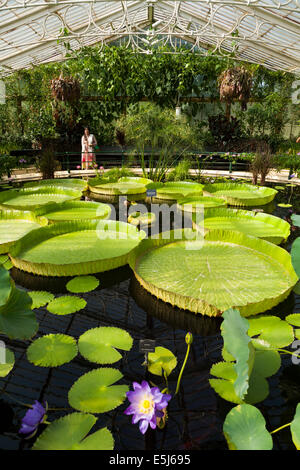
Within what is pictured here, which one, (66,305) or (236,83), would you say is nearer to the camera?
(66,305)

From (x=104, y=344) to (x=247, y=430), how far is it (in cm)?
93

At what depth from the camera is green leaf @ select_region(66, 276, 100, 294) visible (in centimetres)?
248

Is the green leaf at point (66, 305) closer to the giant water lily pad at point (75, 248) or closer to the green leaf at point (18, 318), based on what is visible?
the giant water lily pad at point (75, 248)

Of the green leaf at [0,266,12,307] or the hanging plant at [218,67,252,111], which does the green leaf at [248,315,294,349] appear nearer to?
the green leaf at [0,266,12,307]

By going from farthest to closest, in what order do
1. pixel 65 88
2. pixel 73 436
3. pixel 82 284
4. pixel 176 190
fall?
1. pixel 65 88
2. pixel 176 190
3. pixel 82 284
4. pixel 73 436

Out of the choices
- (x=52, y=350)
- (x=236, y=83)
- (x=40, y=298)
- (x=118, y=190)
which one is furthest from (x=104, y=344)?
(x=236, y=83)

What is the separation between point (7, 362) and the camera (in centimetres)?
167

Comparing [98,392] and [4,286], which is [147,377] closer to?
[98,392]

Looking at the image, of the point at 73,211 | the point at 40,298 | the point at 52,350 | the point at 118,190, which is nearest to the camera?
the point at 52,350

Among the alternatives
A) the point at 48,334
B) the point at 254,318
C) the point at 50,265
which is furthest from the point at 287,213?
the point at 48,334

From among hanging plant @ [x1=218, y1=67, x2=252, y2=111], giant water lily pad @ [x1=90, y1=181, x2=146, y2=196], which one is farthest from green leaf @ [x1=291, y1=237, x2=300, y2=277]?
hanging plant @ [x1=218, y1=67, x2=252, y2=111]

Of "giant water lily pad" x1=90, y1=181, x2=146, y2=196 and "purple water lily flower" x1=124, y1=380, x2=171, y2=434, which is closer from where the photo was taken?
"purple water lily flower" x1=124, y1=380, x2=171, y2=434

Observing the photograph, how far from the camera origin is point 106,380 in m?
1.55

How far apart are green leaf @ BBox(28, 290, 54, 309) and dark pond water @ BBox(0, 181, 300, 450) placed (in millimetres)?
58
